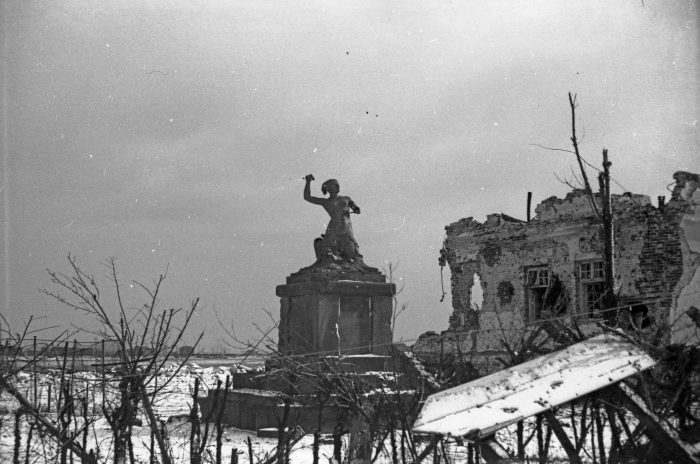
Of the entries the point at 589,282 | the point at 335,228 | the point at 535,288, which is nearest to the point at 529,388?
the point at 335,228

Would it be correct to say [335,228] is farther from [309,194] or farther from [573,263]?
[573,263]

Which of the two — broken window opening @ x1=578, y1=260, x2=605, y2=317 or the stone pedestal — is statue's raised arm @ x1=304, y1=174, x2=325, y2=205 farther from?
broken window opening @ x1=578, y1=260, x2=605, y2=317

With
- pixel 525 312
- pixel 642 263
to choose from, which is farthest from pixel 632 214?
pixel 525 312

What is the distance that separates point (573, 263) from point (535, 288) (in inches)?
63.0

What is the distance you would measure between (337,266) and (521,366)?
9572mm

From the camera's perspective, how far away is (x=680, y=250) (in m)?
19.2

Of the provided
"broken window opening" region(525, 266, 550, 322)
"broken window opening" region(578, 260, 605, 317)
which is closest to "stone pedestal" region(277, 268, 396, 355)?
"broken window opening" region(578, 260, 605, 317)

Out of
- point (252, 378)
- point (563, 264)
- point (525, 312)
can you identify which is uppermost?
point (563, 264)

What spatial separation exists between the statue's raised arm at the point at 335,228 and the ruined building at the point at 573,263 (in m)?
4.11

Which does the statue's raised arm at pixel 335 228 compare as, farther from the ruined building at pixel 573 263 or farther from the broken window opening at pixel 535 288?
the broken window opening at pixel 535 288

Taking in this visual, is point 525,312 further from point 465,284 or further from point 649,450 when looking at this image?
point 649,450

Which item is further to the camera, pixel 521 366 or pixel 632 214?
pixel 632 214

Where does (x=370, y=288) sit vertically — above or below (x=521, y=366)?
above

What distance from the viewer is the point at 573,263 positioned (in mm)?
21281
